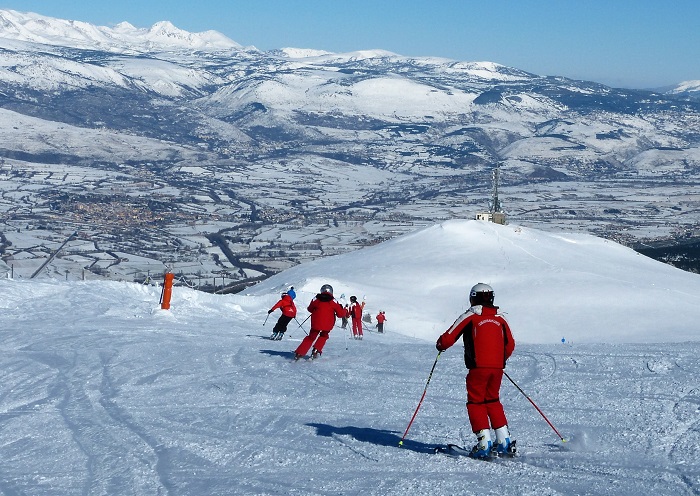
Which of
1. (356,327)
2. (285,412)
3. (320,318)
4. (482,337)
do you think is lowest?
(356,327)

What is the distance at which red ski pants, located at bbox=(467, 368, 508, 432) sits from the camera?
6.25 metres

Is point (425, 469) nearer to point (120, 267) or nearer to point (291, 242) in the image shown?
point (120, 267)

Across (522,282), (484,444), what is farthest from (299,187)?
(484,444)

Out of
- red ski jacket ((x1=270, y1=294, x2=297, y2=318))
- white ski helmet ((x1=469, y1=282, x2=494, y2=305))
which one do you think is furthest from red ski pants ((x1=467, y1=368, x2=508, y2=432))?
red ski jacket ((x1=270, y1=294, x2=297, y2=318))

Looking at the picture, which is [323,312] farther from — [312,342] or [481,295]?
[481,295]

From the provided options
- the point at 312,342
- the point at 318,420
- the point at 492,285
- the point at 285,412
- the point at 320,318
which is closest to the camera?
the point at 318,420

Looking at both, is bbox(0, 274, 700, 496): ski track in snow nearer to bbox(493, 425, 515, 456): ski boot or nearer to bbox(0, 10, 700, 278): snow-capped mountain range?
bbox(493, 425, 515, 456): ski boot

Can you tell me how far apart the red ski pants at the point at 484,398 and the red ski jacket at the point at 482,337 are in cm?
6

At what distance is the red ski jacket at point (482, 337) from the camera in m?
6.23

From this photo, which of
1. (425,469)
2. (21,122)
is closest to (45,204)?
(425,469)

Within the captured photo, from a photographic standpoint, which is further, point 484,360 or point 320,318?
point 320,318

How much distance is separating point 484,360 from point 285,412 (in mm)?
2776

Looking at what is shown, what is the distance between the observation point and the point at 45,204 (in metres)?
87.9

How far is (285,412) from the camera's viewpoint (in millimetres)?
8375
